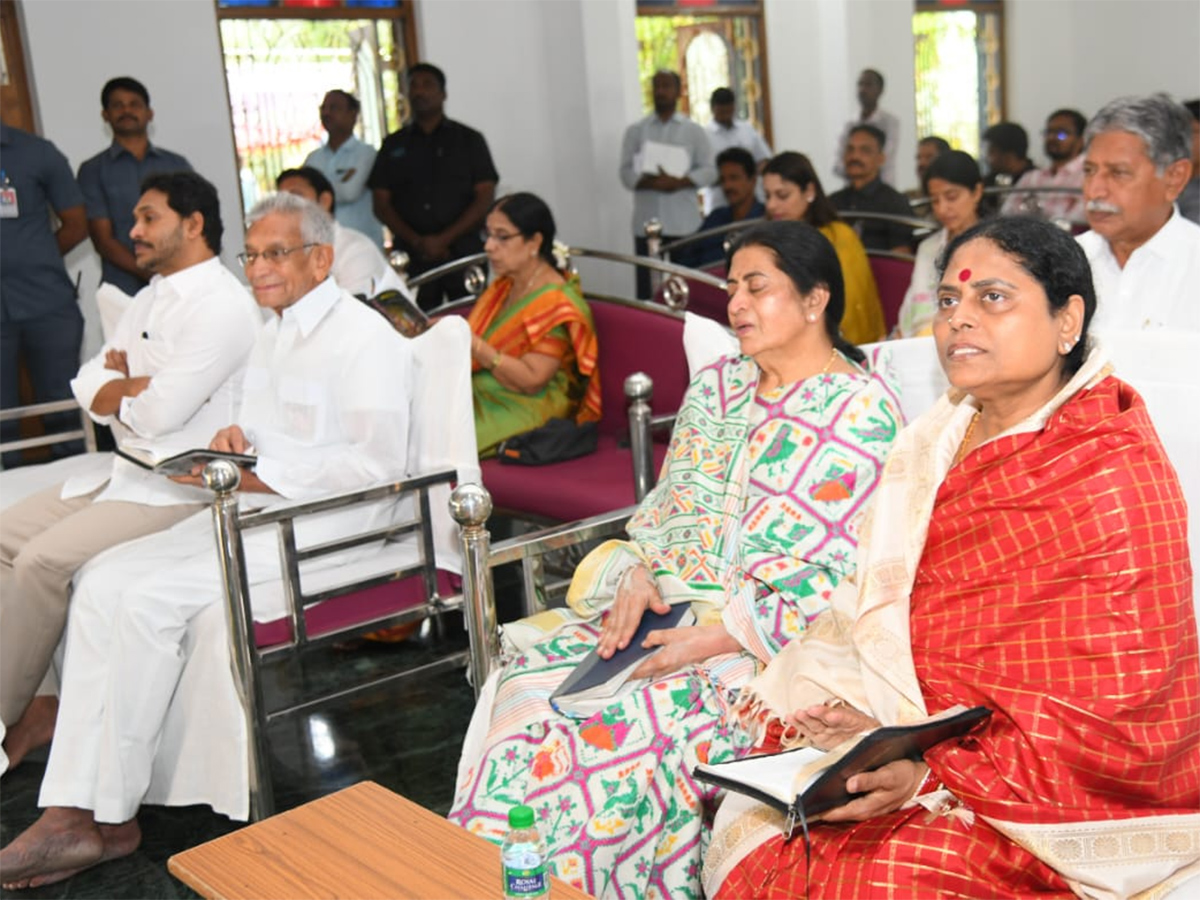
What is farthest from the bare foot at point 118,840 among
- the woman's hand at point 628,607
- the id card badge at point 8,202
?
the id card badge at point 8,202

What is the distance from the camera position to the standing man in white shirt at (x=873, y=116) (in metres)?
6.86

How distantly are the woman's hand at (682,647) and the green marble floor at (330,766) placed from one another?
2.73 ft

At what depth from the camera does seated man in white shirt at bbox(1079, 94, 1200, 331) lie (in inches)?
107

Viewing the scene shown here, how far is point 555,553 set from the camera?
3.11m

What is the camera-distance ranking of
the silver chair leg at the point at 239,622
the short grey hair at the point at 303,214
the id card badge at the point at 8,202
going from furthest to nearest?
the id card badge at the point at 8,202 < the short grey hair at the point at 303,214 < the silver chair leg at the point at 239,622

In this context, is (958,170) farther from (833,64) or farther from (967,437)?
(833,64)

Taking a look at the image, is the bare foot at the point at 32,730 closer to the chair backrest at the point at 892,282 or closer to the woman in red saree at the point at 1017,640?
the woman in red saree at the point at 1017,640

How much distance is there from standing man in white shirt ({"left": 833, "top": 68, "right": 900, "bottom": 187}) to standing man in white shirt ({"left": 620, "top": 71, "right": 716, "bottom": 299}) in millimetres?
664

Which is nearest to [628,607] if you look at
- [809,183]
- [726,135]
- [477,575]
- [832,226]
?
[477,575]

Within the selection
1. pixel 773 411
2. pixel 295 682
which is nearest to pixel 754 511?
pixel 773 411

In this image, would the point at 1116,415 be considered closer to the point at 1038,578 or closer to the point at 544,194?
the point at 1038,578

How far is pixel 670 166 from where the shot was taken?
6797 mm

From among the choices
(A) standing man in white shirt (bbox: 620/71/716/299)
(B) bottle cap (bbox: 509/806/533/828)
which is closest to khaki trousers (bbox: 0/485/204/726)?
(B) bottle cap (bbox: 509/806/533/828)

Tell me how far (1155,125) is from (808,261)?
0.97 metres
